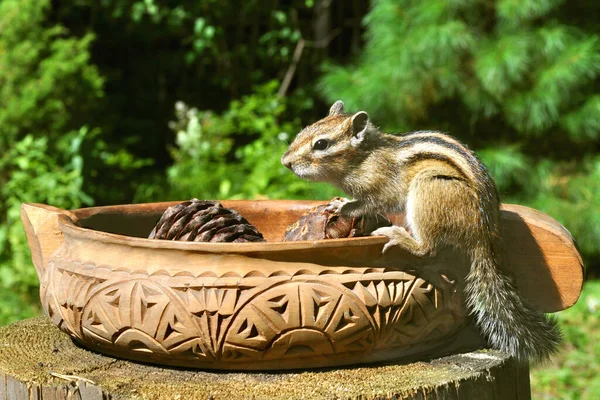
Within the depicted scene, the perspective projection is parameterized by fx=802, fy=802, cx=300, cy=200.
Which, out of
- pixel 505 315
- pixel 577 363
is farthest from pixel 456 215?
pixel 577 363

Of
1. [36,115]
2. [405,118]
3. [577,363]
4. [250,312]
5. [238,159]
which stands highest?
[250,312]

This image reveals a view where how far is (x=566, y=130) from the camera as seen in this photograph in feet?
18.7

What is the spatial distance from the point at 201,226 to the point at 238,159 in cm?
534

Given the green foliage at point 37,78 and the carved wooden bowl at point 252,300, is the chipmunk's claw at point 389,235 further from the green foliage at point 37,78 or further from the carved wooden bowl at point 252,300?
the green foliage at point 37,78

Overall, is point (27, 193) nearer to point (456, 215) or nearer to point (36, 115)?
point (36, 115)

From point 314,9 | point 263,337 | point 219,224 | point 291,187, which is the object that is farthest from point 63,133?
point 263,337

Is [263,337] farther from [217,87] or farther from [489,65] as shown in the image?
[217,87]

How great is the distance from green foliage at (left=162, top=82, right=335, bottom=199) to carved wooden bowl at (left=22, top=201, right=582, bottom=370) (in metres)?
3.28

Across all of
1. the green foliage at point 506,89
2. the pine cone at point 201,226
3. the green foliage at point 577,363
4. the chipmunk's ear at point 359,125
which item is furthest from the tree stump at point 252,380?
the green foliage at point 506,89

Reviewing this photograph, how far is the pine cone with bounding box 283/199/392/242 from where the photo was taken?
2156mm

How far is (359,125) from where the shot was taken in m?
2.34

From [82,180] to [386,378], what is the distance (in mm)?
3844

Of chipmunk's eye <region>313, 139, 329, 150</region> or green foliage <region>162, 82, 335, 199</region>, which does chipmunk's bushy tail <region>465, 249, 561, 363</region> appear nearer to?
chipmunk's eye <region>313, 139, 329, 150</region>

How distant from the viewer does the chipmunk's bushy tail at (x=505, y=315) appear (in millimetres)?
2055
